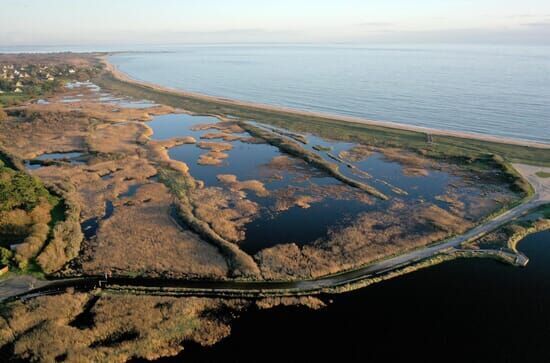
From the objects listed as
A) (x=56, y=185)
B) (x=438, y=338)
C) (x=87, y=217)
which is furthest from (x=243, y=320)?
(x=56, y=185)

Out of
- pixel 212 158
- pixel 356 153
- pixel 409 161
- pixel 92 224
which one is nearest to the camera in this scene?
pixel 92 224

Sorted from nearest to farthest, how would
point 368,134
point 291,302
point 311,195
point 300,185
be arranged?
point 291,302
point 311,195
point 300,185
point 368,134

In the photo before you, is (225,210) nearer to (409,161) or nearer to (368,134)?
(409,161)

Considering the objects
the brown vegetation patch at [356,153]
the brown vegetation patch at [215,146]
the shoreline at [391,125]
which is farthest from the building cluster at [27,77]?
the brown vegetation patch at [356,153]

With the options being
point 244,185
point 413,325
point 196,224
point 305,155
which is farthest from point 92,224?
point 305,155

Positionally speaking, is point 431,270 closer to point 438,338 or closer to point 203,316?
point 438,338

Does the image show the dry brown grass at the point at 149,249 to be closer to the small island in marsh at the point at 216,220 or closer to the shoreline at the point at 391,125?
the small island in marsh at the point at 216,220

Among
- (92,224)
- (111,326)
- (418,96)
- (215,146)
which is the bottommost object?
(111,326)
